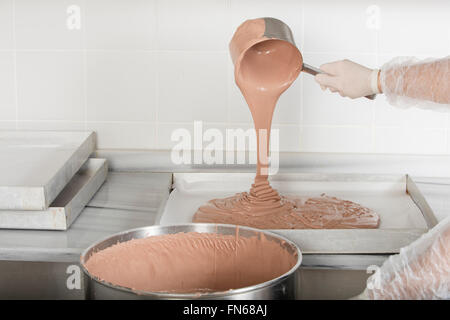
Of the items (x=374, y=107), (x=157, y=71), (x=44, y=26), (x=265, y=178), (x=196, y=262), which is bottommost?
(x=196, y=262)

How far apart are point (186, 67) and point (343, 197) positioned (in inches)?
24.0

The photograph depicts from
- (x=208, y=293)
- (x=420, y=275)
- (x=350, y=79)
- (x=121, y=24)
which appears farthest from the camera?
(x=121, y=24)

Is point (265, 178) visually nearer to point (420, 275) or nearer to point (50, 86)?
point (420, 275)

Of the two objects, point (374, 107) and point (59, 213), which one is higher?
point (374, 107)

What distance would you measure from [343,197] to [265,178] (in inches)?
9.8

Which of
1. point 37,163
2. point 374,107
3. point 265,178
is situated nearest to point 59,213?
point 37,163

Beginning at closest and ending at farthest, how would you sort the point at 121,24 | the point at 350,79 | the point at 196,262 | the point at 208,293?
the point at 208,293 → the point at 196,262 → the point at 350,79 → the point at 121,24

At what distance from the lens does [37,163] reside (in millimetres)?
1449

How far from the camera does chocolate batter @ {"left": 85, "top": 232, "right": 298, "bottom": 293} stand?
1067mm

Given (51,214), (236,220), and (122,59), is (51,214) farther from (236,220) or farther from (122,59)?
(122,59)

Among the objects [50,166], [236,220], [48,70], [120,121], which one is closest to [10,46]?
[48,70]

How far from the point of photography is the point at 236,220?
1.39m

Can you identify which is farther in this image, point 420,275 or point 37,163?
point 37,163
